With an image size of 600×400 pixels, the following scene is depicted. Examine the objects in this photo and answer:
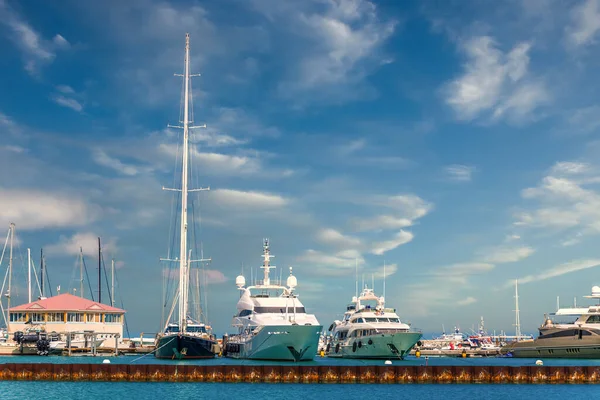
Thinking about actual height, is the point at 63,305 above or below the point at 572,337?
above

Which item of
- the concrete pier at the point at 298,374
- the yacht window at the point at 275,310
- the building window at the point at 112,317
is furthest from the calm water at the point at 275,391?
the building window at the point at 112,317

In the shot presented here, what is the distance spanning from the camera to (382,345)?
100m

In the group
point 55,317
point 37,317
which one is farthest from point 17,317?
point 55,317

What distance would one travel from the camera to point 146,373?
2566 inches

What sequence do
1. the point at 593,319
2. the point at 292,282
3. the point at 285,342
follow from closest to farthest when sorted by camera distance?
the point at 285,342
the point at 292,282
the point at 593,319

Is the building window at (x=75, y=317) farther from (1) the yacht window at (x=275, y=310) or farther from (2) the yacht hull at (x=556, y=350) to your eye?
(2) the yacht hull at (x=556, y=350)

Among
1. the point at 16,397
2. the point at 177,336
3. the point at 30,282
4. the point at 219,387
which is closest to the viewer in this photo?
the point at 16,397

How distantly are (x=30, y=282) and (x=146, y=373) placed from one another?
88.1 metres

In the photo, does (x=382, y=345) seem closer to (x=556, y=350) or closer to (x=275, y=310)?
(x=275, y=310)

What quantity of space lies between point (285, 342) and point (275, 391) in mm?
23475

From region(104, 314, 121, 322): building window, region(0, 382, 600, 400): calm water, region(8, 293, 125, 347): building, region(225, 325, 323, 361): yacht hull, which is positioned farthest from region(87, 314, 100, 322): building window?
region(0, 382, 600, 400): calm water

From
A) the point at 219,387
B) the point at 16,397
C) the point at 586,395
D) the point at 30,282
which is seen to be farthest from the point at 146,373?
the point at 30,282

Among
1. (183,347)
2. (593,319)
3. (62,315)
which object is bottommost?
(183,347)

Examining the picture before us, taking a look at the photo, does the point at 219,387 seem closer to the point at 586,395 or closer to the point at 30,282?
the point at 586,395
